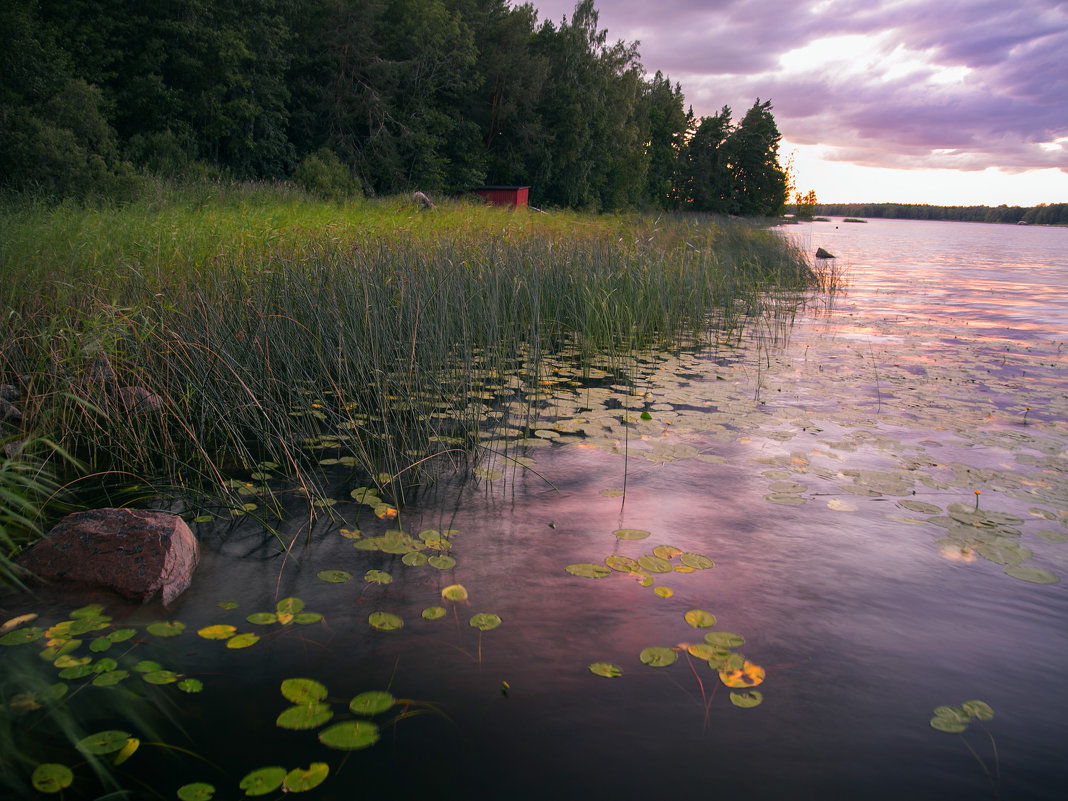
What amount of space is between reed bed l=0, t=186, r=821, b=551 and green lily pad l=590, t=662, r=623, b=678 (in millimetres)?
1150

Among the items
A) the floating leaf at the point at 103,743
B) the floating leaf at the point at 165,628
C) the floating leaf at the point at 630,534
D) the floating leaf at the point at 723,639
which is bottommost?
the floating leaf at the point at 103,743

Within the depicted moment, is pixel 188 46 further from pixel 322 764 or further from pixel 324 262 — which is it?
Result: pixel 322 764

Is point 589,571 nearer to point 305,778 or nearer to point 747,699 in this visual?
point 747,699

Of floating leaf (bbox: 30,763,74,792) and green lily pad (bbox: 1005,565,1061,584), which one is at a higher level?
green lily pad (bbox: 1005,565,1061,584)

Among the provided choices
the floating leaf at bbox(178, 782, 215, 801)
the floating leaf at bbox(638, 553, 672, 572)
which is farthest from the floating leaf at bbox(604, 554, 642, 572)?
the floating leaf at bbox(178, 782, 215, 801)

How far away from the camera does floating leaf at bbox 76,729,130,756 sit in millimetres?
1508

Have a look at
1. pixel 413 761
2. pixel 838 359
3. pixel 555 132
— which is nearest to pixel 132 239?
pixel 413 761

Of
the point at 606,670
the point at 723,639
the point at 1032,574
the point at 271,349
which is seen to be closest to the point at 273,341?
the point at 271,349

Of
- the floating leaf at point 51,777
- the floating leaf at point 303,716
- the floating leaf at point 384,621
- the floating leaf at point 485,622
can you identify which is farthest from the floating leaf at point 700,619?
the floating leaf at point 51,777

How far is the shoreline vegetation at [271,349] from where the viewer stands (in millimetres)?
2971

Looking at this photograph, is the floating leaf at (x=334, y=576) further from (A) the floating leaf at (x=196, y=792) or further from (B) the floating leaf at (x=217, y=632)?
(A) the floating leaf at (x=196, y=792)

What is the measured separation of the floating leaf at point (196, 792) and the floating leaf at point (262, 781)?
0.06 m

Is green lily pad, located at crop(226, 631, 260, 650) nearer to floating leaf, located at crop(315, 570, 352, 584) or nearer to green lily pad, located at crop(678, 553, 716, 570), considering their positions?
floating leaf, located at crop(315, 570, 352, 584)

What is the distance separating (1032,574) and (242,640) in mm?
2880
